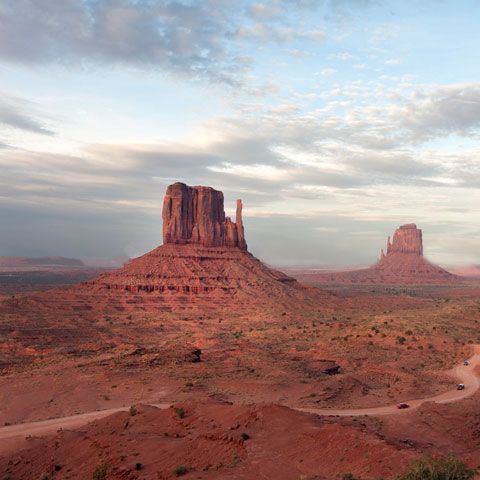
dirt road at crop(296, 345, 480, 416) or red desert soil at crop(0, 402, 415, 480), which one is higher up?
red desert soil at crop(0, 402, 415, 480)

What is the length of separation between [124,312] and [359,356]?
56.7m

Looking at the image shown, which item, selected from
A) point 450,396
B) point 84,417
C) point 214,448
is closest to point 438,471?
point 214,448

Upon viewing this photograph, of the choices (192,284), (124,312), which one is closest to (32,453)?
(124,312)

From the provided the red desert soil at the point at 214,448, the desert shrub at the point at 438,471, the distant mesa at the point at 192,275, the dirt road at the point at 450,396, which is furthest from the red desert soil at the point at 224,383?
the desert shrub at the point at 438,471

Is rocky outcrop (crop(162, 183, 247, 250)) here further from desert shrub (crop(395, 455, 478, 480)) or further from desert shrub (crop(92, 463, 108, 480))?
desert shrub (crop(395, 455, 478, 480))

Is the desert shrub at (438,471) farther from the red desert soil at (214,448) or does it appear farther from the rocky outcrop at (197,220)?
the rocky outcrop at (197,220)

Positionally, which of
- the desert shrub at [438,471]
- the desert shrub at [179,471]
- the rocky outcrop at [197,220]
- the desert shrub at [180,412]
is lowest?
the desert shrub at [180,412]

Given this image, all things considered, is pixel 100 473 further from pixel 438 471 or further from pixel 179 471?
pixel 438 471

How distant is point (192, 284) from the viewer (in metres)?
107

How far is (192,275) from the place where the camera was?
110 meters

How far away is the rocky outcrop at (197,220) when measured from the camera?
406ft

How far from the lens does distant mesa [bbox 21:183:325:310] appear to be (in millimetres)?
99125

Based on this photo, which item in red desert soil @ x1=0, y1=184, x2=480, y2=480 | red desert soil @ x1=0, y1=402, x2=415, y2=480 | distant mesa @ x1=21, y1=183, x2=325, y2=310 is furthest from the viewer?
distant mesa @ x1=21, y1=183, x2=325, y2=310

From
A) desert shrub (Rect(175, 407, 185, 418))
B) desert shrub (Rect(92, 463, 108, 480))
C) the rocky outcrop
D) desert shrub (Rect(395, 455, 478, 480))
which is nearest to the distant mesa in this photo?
the rocky outcrop
